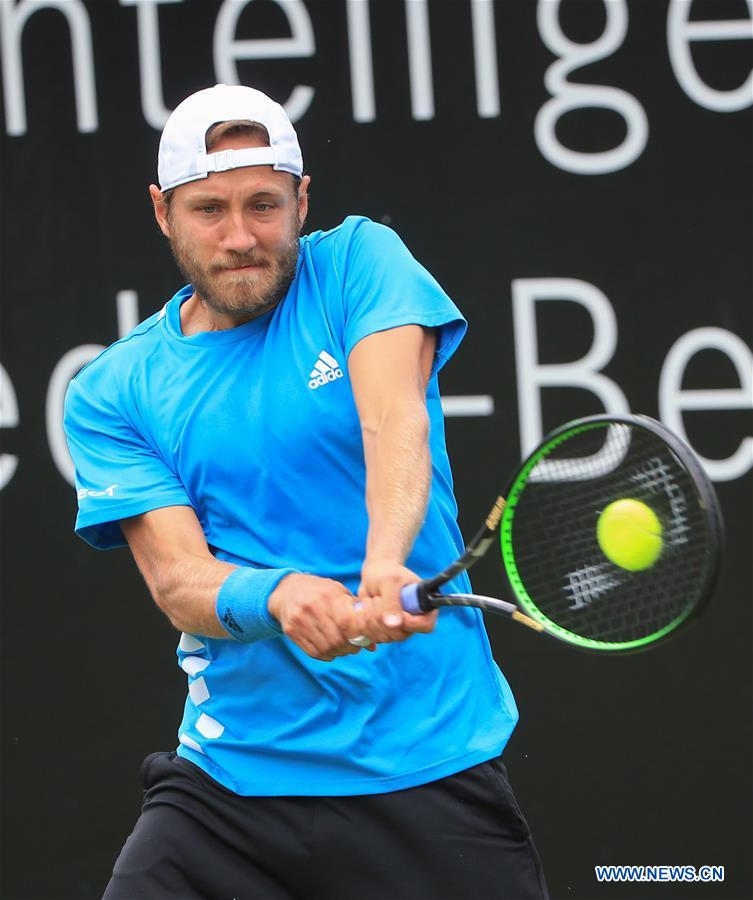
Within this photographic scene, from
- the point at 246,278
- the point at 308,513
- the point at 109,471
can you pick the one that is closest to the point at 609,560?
the point at 308,513

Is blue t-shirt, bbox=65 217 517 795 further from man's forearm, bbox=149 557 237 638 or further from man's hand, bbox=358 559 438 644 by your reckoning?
man's hand, bbox=358 559 438 644

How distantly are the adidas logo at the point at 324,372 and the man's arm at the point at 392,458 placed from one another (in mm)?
42

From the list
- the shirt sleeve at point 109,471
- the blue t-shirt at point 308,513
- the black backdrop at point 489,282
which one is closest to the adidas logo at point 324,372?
the blue t-shirt at point 308,513

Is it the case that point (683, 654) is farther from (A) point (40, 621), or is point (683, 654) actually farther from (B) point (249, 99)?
(B) point (249, 99)

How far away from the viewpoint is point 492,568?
12.5 ft

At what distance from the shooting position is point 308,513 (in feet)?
7.98

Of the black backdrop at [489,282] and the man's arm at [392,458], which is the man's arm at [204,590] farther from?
the black backdrop at [489,282]

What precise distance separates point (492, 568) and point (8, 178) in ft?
5.34

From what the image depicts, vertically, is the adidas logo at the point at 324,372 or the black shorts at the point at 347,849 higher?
the adidas logo at the point at 324,372

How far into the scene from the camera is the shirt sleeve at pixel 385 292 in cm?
242

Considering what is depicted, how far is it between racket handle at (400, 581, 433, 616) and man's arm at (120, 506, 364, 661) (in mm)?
69

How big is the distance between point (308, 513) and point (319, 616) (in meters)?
0.32

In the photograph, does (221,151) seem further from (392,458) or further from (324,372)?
(392,458)

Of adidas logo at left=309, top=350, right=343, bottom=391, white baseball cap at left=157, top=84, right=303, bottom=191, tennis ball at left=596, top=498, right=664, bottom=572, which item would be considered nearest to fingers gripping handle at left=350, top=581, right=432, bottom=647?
tennis ball at left=596, top=498, right=664, bottom=572
